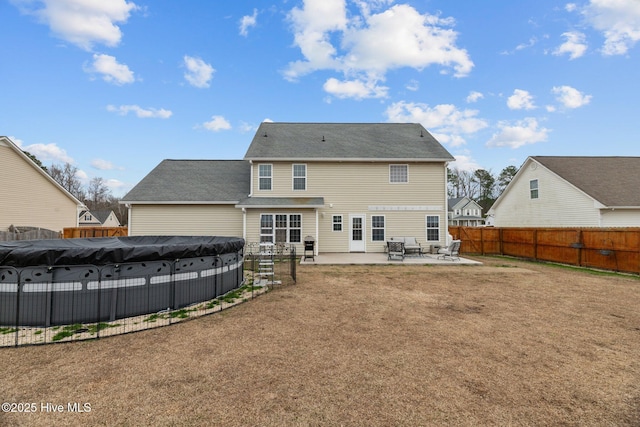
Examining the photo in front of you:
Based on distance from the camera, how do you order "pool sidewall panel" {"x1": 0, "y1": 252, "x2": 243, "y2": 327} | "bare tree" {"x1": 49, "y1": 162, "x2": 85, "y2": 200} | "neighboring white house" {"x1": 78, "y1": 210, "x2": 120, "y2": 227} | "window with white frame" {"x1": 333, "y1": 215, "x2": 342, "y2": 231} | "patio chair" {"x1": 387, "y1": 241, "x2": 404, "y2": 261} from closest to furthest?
"pool sidewall panel" {"x1": 0, "y1": 252, "x2": 243, "y2": 327} → "patio chair" {"x1": 387, "y1": 241, "x2": 404, "y2": 261} → "window with white frame" {"x1": 333, "y1": 215, "x2": 342, "y2": 231} → "neighboring white house" {"x1": 78, "y1": 210, "x2": 120, "y2": 227} → "bare tree" {"x1": 49, "y1": 162, "x2": 85, "y2": 200}

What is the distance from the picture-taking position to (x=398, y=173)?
17.1m

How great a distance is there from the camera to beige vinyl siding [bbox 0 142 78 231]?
17703 millimetres

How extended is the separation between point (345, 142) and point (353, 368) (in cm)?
1602

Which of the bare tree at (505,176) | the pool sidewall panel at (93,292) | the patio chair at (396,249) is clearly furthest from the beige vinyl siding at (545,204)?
the bare tree at (505,176)

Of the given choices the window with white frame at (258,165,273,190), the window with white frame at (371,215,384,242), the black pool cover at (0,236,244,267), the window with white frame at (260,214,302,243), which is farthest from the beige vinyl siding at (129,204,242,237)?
the black pool cover at (0,236,244,267)

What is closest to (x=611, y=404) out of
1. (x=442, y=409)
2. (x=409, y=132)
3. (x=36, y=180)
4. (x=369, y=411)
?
(x=442, y=409)

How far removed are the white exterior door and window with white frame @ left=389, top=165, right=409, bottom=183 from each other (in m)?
2.97

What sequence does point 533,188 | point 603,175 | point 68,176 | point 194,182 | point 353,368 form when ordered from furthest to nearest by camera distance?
point 68,176
point 533,188
point 603,175
point 194,182
point 353,368

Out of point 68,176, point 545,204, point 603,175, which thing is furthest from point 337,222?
point 68,176

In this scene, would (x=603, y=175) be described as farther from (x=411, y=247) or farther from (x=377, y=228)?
(x=377, y=228)

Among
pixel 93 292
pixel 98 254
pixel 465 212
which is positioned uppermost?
pixel 465 212

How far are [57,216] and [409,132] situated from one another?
27.1 meters

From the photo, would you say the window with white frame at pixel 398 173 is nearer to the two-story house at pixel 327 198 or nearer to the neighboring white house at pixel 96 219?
the two-story house at pixel 327 198

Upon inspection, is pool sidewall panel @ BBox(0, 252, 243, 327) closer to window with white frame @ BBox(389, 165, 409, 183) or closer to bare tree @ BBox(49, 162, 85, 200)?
window with white frame @ BBox(389, 165, 409, 183)
